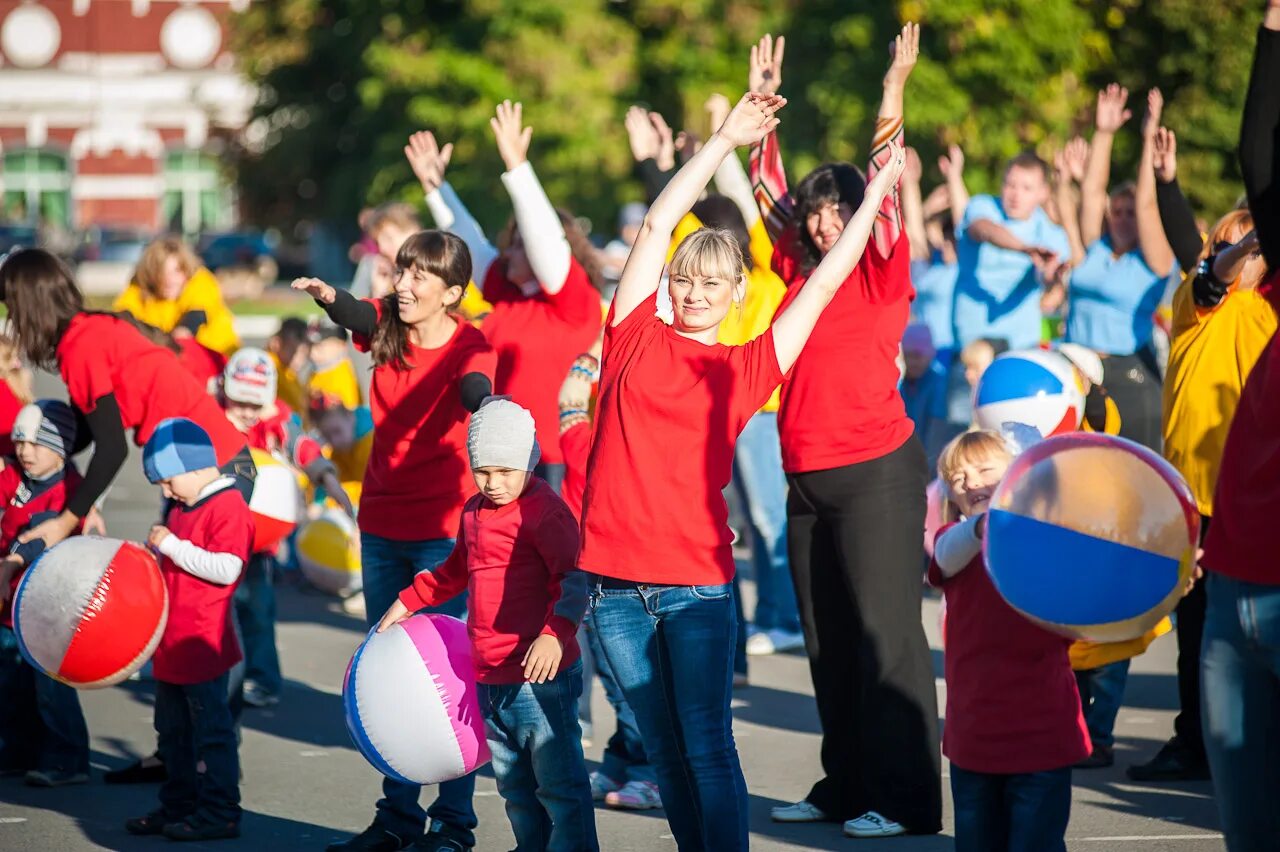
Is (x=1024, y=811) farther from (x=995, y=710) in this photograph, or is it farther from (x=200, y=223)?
(x=200, y=223)

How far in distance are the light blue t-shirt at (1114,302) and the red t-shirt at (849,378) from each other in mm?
3061

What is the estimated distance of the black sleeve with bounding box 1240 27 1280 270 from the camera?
11.8 ft

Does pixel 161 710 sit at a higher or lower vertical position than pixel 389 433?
lower

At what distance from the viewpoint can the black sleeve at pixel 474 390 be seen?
5.36 m

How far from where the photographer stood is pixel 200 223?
6919 cm

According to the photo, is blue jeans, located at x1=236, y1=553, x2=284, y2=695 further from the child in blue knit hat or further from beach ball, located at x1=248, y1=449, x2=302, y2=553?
the child in blue knit hat

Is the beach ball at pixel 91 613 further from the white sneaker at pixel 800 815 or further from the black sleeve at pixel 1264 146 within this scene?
the black sleeve at pixel 1264 146

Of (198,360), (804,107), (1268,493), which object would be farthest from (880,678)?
(804,107)

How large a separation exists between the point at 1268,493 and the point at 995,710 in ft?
3.69

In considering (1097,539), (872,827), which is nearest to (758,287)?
(872,827)

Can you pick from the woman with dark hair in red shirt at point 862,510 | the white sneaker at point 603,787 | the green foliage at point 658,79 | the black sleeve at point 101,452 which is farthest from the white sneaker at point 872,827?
the green foliage at point 658,79

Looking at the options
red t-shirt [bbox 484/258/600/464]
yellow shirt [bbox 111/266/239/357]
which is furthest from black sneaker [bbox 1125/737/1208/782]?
yellow shirt [bbox 111/266/239/357]

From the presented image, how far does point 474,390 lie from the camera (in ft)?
17.7

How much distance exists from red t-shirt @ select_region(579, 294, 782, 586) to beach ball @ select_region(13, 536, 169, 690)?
1.92m
